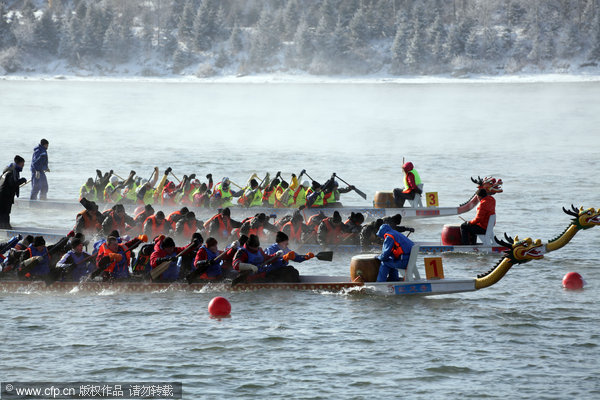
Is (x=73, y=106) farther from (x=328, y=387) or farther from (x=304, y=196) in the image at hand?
(x=328, y=387)

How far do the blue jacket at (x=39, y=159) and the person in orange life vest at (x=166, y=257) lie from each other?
44.9 ft

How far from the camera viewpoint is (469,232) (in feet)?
81.0

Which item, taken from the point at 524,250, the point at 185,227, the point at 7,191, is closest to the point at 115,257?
the point at 185,227

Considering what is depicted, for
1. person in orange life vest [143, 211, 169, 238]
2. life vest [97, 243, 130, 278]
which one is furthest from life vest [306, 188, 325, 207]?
life vest [97, 243, 130, 278]

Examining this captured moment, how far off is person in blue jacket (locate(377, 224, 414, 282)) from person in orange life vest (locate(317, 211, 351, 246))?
500 centimetres

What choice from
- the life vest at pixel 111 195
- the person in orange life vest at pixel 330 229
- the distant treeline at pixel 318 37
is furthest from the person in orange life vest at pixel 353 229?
the distant treeline at pixel 318 37

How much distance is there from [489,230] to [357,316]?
6.50 meters

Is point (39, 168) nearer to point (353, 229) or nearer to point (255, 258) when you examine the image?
point (353, 229)

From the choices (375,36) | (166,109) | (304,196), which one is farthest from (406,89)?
(304,196)

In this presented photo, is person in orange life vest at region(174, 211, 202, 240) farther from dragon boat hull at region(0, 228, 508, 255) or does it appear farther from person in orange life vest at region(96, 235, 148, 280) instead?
person in orange life vest at region(96, 235, 148, 280)

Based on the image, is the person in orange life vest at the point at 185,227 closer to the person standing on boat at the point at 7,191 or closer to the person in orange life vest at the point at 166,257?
the person in orange life vest at the point at 166,257

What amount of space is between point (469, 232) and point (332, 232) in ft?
11.5

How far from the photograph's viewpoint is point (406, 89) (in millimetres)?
101188

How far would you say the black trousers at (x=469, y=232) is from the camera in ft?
80.7
